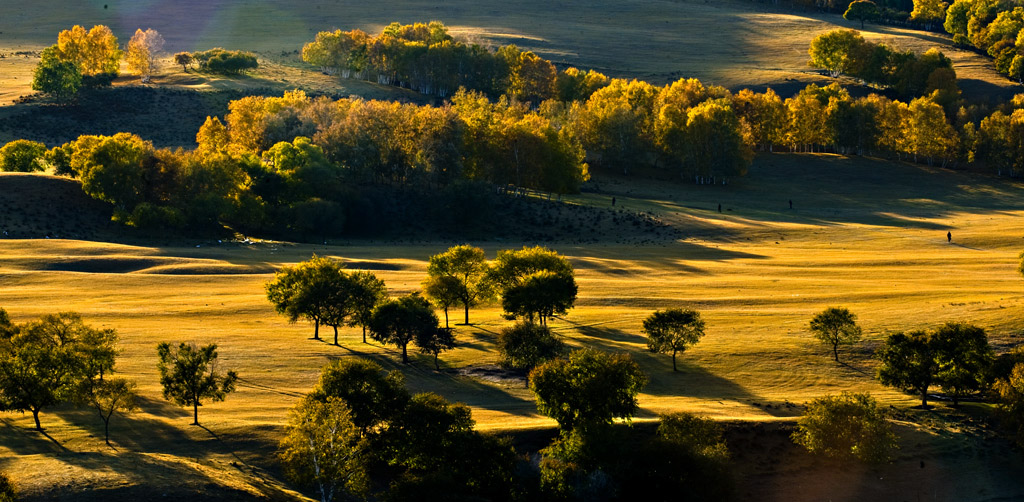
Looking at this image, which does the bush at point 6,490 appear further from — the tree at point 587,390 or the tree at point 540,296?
the tree at point 540,296

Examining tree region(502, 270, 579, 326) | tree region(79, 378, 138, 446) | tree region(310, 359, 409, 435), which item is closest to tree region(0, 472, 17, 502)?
tree region(79, 378, 138, 446)

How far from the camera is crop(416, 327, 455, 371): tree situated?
67.5 meters

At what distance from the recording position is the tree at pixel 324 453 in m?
49.2

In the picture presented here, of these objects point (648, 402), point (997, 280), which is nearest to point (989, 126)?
point (997, 280)

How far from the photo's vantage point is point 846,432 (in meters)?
55.6

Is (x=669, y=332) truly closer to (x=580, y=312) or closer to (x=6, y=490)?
(x=580, y=312)

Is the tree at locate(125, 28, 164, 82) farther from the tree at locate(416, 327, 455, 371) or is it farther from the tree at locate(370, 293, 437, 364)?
the tree at locate(416, 327, 455, 371)

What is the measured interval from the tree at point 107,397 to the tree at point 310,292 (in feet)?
64.9

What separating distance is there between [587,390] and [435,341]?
14.5 meters

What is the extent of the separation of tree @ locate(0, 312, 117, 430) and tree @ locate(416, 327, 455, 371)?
19.7 meters

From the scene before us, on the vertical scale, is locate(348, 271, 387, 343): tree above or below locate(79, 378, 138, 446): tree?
above

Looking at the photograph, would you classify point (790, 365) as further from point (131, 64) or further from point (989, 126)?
point (131, 64)

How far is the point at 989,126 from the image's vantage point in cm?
16588

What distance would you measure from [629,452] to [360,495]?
14326 mm
